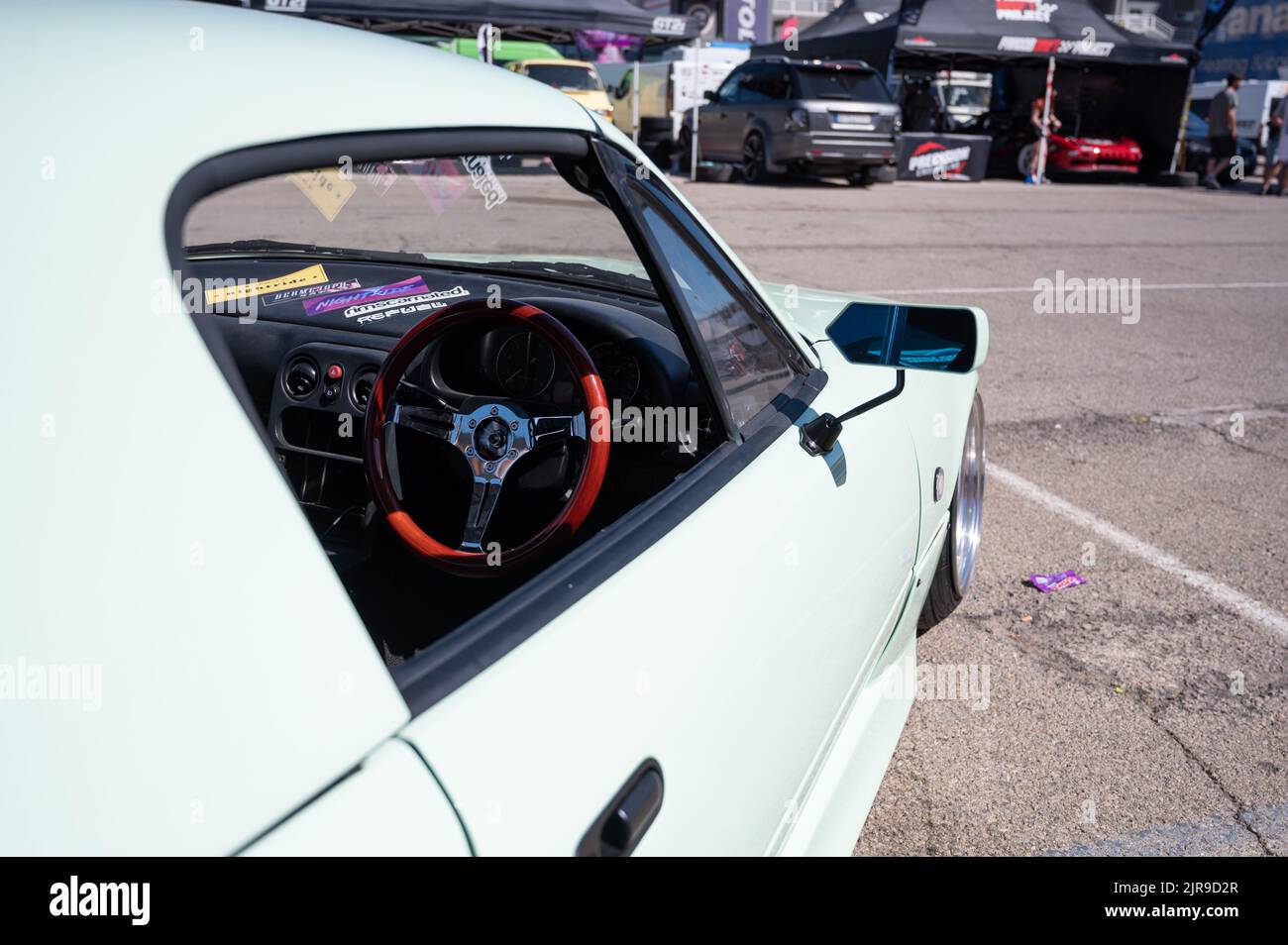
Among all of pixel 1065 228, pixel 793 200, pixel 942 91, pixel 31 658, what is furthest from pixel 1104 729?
pixel 942 91

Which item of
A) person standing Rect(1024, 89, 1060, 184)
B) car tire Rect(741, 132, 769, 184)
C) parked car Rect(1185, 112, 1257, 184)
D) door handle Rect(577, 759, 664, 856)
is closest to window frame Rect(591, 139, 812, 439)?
door handle Rect(577, 759, 664, 856)

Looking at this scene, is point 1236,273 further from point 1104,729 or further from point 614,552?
point 614,552

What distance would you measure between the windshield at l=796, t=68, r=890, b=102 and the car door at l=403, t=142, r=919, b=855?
15.0 meters

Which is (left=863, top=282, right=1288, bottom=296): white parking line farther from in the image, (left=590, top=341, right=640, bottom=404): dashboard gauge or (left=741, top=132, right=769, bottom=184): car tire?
(left=741, top=132, right=769, bottom=184): car tire

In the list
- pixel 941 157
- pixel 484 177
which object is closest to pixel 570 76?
pixel 941 157

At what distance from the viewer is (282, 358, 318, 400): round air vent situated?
2.64 m

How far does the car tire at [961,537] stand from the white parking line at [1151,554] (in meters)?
0.89

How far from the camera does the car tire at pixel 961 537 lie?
2.85 metres

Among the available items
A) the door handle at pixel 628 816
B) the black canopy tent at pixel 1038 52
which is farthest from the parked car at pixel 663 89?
the door handle at pixel 628 816

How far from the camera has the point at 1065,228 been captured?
12.7 m

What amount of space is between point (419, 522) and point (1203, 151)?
23740 millimetres

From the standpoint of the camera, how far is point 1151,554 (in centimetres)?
374

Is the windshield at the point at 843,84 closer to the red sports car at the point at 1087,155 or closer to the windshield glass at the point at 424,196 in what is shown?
the red sports car at the point at 1087,155

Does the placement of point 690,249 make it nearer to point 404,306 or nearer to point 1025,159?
point 404,306
